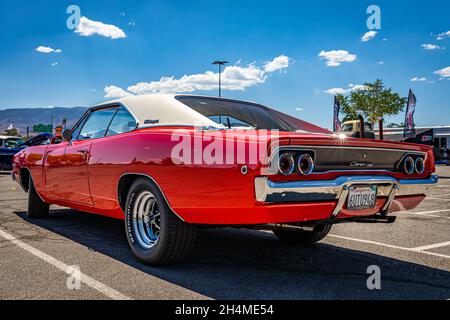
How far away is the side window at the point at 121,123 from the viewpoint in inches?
154

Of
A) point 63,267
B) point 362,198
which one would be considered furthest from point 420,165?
point 63,267

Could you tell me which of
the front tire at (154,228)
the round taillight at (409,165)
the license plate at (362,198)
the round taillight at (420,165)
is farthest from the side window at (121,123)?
the round taillight at (420,165)

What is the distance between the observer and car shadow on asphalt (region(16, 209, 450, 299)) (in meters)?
2.93

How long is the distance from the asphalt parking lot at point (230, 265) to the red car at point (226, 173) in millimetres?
295

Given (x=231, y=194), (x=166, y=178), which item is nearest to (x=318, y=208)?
(x=231, y=194)

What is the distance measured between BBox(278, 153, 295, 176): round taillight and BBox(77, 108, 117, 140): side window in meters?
2.08

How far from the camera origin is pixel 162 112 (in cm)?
363

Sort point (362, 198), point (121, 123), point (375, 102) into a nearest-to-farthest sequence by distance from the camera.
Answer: point (362, 198) → point (121, 123) → point (375, 102)

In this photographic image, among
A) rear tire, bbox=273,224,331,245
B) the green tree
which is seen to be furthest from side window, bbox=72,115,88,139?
the green tree

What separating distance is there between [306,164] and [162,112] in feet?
4.30

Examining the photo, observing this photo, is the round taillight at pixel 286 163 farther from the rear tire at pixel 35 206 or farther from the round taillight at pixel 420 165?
the rear tire at pixel 35 206

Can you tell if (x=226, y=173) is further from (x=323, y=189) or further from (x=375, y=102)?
(x=375, y=102)

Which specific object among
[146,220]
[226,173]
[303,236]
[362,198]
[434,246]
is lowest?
[434,246]

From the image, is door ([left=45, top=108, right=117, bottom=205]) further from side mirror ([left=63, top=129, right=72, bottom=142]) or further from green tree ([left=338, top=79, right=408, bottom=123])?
green tree ([left=338, top=79, right=408, bottom=123])
